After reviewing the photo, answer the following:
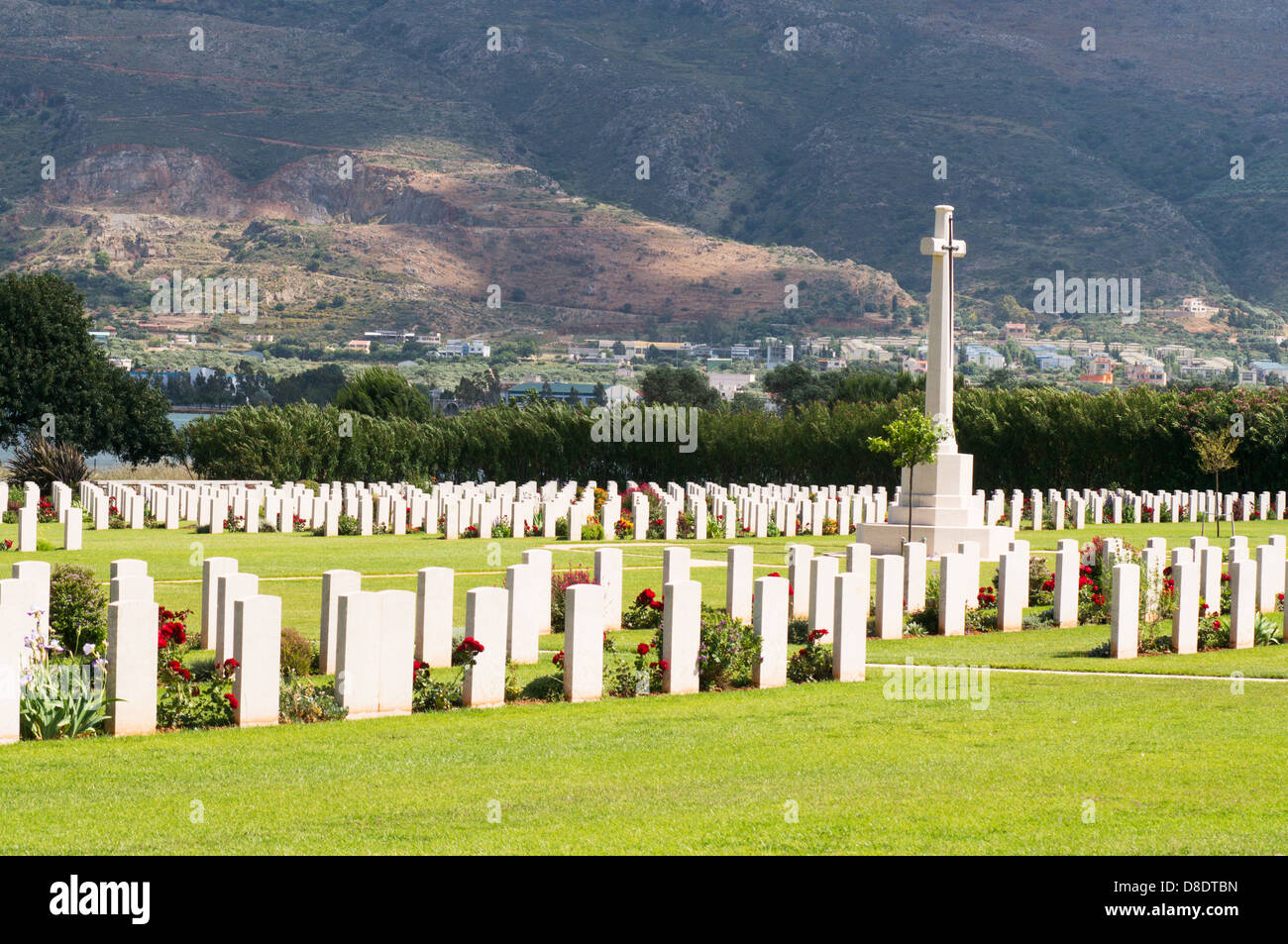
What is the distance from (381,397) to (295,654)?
1837 inches

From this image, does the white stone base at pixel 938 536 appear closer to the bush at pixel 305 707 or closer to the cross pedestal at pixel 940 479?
the cross pedestal at pixel 940 479

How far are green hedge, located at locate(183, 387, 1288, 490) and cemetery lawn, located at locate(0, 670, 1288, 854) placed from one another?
33.7m

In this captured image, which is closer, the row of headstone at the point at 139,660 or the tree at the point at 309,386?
the row of headstone at the point at 139,660

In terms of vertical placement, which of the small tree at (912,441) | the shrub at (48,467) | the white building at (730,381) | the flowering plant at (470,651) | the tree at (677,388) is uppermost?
the white building at (730,381)

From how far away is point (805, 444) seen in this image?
162 feet

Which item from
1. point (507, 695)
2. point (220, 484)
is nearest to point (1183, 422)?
point (220, 484)

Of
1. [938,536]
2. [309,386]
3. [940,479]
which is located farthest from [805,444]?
[309,386]

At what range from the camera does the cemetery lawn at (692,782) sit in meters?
6.70

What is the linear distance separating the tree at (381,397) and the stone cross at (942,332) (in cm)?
3263

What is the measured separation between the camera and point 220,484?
36719mm

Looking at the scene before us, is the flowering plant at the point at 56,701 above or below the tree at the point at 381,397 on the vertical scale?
below

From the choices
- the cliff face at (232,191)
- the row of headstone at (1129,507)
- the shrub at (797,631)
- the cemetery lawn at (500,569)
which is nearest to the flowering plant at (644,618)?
the cemetery lawn at (500,569)

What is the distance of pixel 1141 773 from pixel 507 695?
14.9 feet

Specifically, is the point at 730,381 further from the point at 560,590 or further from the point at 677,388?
the point at 560,590
